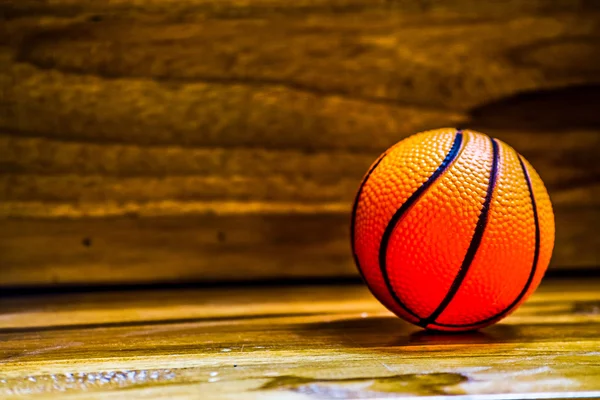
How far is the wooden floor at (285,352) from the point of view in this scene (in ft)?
2.64

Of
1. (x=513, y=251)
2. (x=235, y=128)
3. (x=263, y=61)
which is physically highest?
(x=263, y=61)

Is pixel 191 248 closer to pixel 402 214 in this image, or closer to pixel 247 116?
pixel 247 116

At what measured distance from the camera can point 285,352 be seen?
993 mm

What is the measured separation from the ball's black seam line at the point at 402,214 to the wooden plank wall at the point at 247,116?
71 centimetres

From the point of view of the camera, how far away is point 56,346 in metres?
1.06

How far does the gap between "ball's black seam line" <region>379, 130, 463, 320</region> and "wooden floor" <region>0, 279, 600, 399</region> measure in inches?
3.2

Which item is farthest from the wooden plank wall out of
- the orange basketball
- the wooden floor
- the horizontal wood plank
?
the orange basketball

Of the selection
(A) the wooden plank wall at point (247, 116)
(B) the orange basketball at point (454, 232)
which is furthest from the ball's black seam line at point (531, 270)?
(A) the wooden plank wall at point (247, 116)

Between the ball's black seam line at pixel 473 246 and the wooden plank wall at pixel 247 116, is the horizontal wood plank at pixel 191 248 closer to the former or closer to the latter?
the wooden plank wall at pixel 247 116

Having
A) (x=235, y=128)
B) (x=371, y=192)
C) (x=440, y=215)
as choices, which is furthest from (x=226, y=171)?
(x=440, y=215)

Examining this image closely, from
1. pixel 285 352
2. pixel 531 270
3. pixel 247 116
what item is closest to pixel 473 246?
pixel 531 270

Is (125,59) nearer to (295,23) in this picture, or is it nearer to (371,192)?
(295,23)

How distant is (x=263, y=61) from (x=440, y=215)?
929mm

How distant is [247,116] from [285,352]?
93 centimetres
